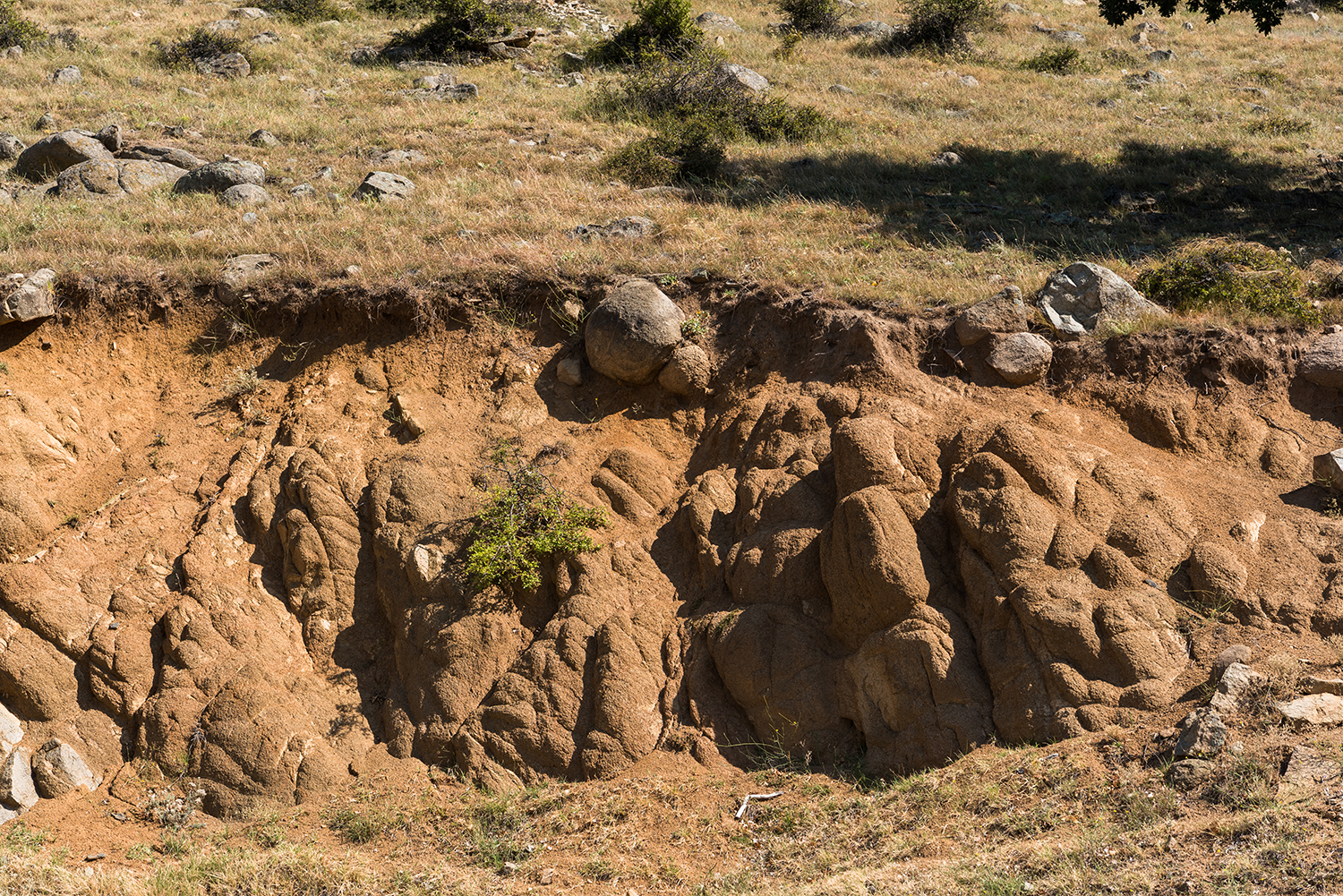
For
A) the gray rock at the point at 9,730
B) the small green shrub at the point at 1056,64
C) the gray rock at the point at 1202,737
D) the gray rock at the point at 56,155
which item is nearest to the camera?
the gray rock at the point at 1202,737

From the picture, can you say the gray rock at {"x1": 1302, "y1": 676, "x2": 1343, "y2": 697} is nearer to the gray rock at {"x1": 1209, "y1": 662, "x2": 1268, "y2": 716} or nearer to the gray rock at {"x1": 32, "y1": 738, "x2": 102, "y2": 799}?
the gray rock at {"x1": 1209, "y1": 662, "x2": 1268, "y2": 716}

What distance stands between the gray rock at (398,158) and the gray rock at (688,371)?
6.27 meters

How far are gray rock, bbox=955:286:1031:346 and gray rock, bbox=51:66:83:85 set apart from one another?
50.4 feet

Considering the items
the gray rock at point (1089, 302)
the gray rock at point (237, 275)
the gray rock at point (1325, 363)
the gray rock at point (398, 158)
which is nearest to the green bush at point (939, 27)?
the gray rock at point (398, 158)

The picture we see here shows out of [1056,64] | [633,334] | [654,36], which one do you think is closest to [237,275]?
[633,334]

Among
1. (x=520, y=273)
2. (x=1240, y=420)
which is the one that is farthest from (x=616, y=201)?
(x=1240, y=420)

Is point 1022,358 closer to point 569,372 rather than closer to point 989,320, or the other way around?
point 989,320

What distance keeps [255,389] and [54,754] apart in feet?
10.3

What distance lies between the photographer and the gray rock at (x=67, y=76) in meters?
15.2

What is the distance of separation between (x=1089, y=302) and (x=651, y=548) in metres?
4.07

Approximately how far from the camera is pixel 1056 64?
1742 cm

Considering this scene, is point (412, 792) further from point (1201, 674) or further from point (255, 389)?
point (1201, 674)

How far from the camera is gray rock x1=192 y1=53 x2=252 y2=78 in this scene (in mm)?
16172

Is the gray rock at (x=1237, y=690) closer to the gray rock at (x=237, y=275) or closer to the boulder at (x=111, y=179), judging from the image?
the gray rock at (x=237, y=275)
